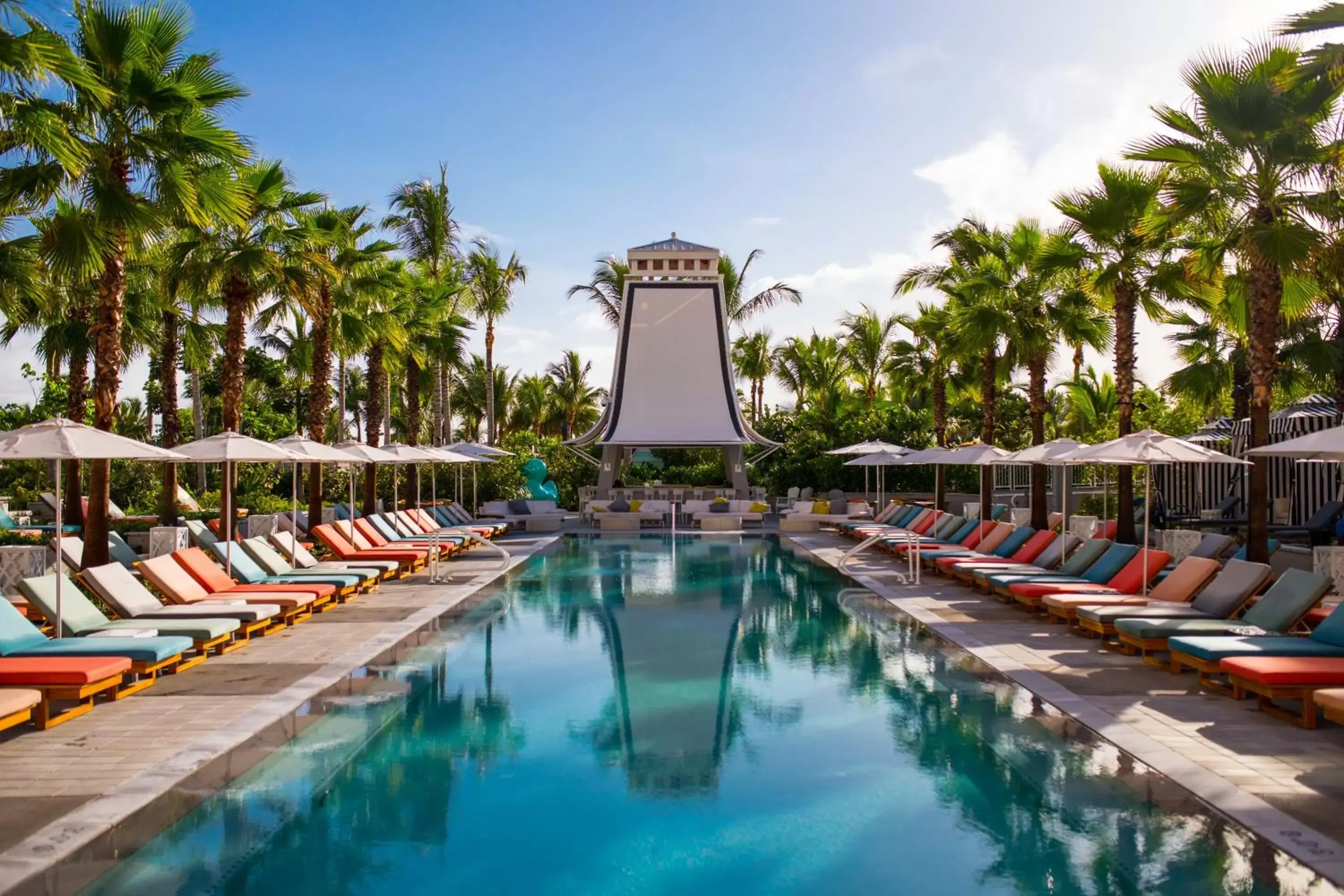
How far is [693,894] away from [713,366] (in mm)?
26793

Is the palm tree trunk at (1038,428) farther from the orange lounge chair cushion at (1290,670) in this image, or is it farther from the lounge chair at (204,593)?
the lounge chair at (204,593)

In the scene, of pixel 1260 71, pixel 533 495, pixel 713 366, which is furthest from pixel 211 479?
pixel 1260 71

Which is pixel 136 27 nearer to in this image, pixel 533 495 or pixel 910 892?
pixel 910 892

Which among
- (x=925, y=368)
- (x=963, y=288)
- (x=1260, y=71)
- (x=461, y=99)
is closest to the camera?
(x=1260, y=71)

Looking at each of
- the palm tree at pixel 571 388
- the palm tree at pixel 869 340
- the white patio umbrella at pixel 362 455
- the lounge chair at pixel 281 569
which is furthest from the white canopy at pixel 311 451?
the palm tree at pixel 571 388

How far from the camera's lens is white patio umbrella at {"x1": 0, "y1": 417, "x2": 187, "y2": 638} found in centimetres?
838

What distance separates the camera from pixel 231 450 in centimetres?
1227

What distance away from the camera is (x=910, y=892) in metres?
4.59

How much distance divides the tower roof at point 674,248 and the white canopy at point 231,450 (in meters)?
20.6

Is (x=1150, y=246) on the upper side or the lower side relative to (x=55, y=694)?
upper

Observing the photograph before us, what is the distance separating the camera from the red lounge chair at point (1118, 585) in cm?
1121

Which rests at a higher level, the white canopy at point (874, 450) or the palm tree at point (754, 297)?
the palm tree at point (754, 297)

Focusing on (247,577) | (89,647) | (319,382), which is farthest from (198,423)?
(89,647)

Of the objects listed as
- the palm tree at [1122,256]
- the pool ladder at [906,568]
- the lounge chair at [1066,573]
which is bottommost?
the pool ladder at [906,568]
